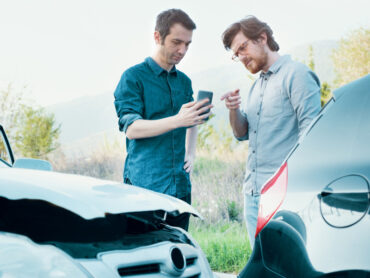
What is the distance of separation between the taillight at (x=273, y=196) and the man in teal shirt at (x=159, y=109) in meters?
1.16

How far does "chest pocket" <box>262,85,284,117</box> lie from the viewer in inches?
129

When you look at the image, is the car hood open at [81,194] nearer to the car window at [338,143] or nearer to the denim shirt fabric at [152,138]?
the car window at [338,143]

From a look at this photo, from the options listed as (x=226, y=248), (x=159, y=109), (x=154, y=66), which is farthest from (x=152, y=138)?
(x=226, y=248)

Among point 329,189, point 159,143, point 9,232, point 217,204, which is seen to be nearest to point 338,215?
point 329,189

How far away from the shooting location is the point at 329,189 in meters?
1.79

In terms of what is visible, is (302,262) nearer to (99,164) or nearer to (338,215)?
(338,215)

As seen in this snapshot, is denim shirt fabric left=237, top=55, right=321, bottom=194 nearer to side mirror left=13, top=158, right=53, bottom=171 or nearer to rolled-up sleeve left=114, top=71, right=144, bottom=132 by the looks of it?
rolled-up sleeve left=114, top=71, right=144, bottom=132

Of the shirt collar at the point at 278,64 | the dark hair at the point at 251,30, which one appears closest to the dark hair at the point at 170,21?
the dark hair at the point at 251,30

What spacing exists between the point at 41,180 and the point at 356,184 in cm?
123

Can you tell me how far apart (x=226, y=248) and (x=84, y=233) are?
426 cm

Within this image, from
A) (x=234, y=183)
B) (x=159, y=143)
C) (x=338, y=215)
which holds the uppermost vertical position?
(x=338, y=215)

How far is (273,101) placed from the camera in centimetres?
330

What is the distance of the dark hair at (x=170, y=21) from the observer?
11.5ft

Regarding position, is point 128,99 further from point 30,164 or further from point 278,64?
point 278,64
